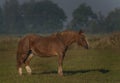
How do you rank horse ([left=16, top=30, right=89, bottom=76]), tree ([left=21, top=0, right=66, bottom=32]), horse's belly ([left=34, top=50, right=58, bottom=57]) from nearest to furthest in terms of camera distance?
horse ([left=16, top=30, right=89, bottom=76]), horse's belly ([left=34, top=50, right=58, bottom=57]), tree ([left=21, top=0, right=66, bottom=32])

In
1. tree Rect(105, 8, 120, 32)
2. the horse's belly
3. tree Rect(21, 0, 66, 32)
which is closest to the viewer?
the horse's belly

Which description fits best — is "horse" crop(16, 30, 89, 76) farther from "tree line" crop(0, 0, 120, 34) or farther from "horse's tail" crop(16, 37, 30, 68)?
"tree line" crop(0, 0, 120, 34)

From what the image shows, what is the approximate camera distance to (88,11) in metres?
135

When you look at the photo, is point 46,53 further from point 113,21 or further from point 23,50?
point 113,21

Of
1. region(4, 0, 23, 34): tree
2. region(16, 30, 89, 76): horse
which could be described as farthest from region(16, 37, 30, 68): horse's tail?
region(4, 0, 23, 34): tree

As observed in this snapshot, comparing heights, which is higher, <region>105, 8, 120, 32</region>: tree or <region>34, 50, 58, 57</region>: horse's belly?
<region>105, 8, 120, 32</region>: tree

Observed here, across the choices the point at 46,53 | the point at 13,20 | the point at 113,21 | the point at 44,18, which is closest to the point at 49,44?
the point at 46,53

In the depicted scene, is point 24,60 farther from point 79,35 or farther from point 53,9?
point 53,9

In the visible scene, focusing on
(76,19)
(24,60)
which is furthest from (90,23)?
(24,60)

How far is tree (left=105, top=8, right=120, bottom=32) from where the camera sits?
118838 mm

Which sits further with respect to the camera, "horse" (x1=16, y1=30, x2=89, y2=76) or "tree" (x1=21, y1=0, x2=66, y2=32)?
"tree" (x1=21, y1=0, x2=66, y2=32)

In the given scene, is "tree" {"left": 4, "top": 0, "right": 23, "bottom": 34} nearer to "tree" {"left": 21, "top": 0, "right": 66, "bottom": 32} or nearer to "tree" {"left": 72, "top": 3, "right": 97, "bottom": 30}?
"tree" {"left": 21, "top": 0, "right": 66, "bottom": 32}

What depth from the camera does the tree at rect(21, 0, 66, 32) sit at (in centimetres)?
13500

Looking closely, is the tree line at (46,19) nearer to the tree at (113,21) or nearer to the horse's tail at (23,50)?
the tree at (113,21)
